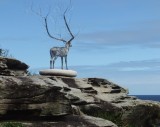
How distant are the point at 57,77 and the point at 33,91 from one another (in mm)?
8503

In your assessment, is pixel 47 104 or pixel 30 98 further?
pixel 47 104

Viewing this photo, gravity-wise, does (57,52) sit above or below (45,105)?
above

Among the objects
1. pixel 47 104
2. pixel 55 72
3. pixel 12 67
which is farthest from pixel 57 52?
pixel 47 104

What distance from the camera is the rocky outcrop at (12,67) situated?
23828 millimetres

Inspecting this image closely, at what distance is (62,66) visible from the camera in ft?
103

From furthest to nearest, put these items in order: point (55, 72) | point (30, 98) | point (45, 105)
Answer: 1. point (55, 72)
2. point (45, 105)
3. point (30, 98)

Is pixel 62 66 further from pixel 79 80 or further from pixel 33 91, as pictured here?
pixel 33 91

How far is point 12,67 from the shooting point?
998 inches

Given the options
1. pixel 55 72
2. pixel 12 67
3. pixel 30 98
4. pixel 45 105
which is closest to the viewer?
pixel 30 98

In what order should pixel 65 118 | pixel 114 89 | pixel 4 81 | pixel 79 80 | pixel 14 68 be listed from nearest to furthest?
pixel 4 81 < pixel 65 118 < pixel 14 68 < pixel 79 80 < pixel 114 89

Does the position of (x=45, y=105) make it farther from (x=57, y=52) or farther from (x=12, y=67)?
(x=57, y=52)

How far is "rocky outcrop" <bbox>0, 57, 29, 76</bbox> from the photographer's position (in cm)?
2383

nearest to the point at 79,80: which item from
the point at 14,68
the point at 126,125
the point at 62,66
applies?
the point at 62,66

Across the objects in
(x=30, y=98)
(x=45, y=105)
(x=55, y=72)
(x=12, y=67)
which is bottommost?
(x=45, y=105)
